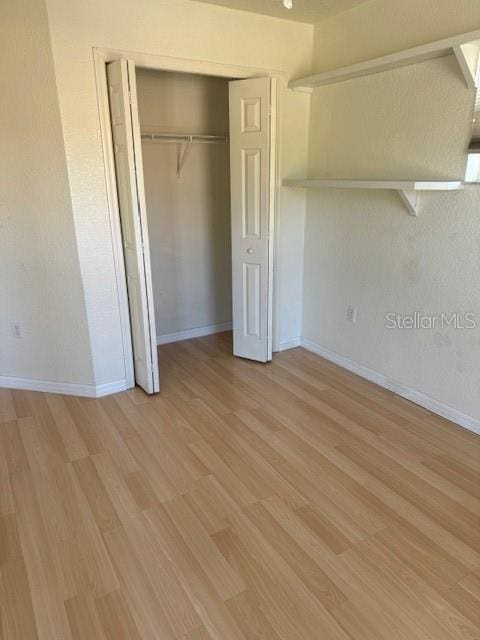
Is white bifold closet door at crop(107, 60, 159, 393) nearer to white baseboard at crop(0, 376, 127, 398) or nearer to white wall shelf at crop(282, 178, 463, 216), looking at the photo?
white baseboard at crop(0, 376, 127, 398)

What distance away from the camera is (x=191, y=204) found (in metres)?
4.02

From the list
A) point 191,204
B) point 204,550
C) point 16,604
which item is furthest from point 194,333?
point 16,604

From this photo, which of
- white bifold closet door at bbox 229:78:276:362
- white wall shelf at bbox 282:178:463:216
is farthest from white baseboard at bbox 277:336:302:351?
white wall shelf at bbox 282:178:463:216

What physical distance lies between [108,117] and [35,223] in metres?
0.82

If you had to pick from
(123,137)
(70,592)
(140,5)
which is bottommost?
(70,592)

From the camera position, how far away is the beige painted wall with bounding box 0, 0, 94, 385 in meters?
2.53

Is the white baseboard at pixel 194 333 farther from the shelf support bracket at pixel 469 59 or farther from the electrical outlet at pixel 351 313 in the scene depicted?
the shelf support bracket at pixel 469 59

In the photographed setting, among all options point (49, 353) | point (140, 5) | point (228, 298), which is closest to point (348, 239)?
point (228, 298)

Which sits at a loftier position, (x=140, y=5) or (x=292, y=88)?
(x=140, y=5)

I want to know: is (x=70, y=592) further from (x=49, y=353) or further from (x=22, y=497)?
(x=49, y=353)

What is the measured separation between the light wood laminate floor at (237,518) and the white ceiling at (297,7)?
262cm

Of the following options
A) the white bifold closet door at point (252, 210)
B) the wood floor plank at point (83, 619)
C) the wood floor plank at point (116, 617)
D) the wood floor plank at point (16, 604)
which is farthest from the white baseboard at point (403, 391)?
the wood floor plank at point (16, 604)

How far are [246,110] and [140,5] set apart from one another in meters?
0.91

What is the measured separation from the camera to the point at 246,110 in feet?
10.4
